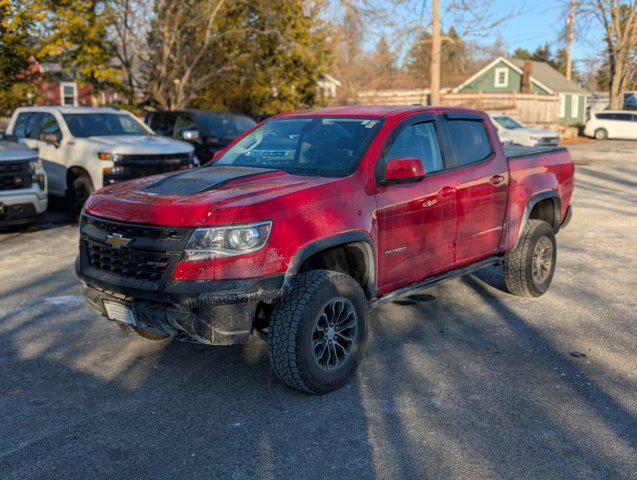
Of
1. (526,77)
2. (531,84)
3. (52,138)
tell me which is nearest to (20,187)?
(52,138)

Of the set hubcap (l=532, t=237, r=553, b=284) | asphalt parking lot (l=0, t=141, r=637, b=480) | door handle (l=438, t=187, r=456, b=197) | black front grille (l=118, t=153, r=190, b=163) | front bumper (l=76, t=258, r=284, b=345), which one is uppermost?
door handle (l=438, t=187, r=456, b=197)

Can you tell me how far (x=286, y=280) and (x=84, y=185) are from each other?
25.8 feet

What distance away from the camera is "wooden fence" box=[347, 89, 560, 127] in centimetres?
3306

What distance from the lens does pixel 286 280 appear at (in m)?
4.16

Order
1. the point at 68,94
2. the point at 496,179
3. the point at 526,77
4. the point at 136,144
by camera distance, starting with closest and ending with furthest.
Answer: the point at 496,179
the point at 136,144
the point at 68,94
the point at 526,77

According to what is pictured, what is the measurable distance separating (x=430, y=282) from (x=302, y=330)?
157 centimetres

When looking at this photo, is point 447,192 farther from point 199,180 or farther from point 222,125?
point 222,125

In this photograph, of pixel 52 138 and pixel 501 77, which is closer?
pixel 52 138

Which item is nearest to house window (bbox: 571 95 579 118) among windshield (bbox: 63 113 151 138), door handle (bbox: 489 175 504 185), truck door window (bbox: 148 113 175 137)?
truck door window (bbox: 148 113 175 137)

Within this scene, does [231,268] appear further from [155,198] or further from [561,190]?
[561,190]

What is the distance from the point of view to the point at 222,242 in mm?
4039

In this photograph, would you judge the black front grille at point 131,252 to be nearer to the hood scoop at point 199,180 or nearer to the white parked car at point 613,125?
the hood scoop at point 199,180

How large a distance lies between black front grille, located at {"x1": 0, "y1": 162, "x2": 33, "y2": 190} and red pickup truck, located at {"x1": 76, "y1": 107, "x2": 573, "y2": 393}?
5042mm

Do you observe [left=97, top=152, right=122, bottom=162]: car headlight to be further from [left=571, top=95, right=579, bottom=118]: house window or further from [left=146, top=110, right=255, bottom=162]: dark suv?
[left=571, top=95, right=579, bottom=118]: house window
